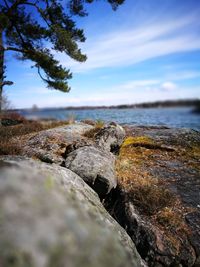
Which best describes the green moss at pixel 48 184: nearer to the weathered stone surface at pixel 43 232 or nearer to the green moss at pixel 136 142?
the weathered stone surface at pixel 43 232

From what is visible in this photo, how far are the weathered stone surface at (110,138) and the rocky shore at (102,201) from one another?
3 centimetres

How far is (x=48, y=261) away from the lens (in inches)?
50.7

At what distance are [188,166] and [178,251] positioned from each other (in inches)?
144

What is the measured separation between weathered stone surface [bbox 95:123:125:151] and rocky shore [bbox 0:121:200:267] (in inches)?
1.4

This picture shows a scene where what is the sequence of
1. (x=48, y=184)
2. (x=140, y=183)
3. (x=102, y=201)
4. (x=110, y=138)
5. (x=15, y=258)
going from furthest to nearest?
(x=110, y=138), (x=140, y=183), (x=102, y=201), (x=48, y=184), (x=15, y=258)

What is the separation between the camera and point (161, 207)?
500cm

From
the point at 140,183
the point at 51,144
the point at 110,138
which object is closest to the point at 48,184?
the point at 140,183

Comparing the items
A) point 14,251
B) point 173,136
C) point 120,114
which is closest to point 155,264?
point 14,251

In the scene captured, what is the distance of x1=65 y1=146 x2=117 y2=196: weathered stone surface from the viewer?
511cm

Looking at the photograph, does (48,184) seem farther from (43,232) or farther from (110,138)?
(110,138)

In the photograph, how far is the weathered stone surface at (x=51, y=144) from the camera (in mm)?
6386

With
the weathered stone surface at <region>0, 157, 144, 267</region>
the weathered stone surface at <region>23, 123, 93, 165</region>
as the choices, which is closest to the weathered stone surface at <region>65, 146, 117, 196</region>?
the weathered stone surface at <region>23, 123, 93, 165</region>

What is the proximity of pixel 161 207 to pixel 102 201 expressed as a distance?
110 cm

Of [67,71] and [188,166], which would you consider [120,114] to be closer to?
[67,71]
